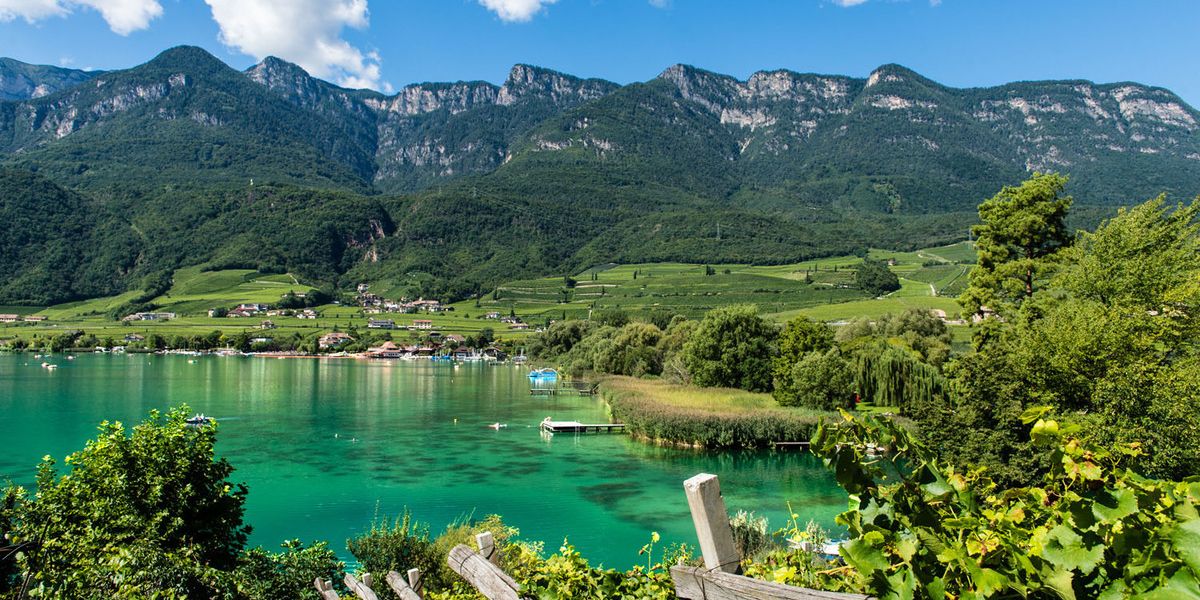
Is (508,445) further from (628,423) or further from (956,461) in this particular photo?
(956,461)

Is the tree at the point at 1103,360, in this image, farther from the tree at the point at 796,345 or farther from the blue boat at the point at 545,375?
the blue boat at the point at 545,375

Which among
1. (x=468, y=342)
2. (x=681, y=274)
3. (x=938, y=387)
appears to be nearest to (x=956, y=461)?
(x=938, y=387)

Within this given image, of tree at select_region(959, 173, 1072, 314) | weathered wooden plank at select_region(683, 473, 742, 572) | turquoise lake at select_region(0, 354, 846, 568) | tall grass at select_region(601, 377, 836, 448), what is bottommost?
turquoise lake at select_region(0, 354, 846, 568)

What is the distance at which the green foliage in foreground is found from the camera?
216cm

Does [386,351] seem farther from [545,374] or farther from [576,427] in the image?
[576,427]

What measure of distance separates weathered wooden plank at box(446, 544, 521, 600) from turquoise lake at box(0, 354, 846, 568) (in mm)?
14628

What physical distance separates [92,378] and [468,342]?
60.0 meters

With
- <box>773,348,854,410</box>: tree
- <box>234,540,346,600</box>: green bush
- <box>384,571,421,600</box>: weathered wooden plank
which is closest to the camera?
<box>384,571,421,600</box>: weathered wooden plank

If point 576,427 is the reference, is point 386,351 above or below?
below

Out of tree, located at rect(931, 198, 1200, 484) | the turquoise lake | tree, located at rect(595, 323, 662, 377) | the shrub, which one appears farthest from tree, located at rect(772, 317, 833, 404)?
the shrub

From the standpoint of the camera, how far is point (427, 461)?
31.9 m

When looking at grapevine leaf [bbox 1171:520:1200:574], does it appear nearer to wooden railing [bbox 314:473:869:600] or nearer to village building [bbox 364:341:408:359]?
wooden railing [bbox 314:473:869:600]

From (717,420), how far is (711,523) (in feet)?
108

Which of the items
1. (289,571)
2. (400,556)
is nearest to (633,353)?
(400,556)
